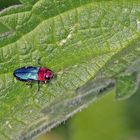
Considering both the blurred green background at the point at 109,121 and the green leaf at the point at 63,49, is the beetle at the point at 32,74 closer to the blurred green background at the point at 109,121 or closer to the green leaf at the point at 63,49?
the green leaf at the point at 63,49

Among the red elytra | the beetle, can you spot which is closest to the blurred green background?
the beetle

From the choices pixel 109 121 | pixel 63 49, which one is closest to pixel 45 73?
pixel 63 49

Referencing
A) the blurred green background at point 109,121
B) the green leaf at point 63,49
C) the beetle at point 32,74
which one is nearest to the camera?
the green leaf at point 63,49

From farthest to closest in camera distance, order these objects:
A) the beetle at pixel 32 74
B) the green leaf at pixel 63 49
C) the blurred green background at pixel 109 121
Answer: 1. the blurred green background at pixel 109 121
2. the beetle at pixel 32 74
3. the green leaf at pixel 63 49

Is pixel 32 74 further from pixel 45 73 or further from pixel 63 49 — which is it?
pixel 63 49

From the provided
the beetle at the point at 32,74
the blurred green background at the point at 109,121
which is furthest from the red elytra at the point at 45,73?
the blurred green background at the point at 109,121

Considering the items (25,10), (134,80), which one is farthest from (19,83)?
(134,80)
